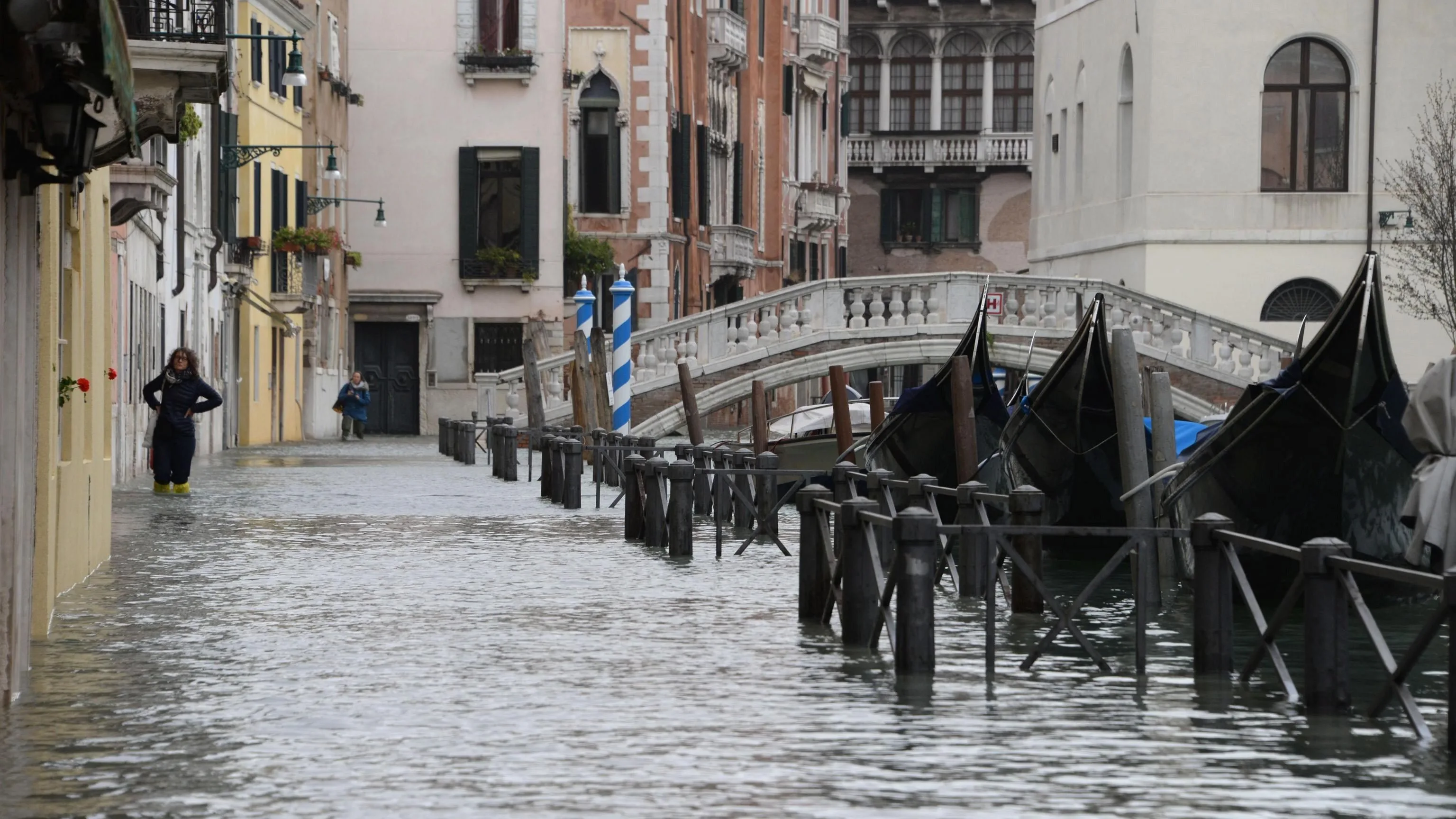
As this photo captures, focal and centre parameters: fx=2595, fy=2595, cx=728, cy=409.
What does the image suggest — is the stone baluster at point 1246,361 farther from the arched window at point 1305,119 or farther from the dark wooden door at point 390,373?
the dark wooden door at point 390,373

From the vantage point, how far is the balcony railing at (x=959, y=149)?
2785 inches

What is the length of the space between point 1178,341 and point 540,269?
625 inches

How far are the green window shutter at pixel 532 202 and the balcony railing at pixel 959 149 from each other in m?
25.7

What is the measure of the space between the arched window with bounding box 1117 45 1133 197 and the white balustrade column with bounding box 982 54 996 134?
101ft

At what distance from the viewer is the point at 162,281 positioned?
30969 mm

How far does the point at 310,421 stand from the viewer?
4600cm

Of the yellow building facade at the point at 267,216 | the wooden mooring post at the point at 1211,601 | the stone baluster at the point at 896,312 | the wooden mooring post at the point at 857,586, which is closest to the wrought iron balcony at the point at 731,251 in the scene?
the yellow building facade at the point at 267,216

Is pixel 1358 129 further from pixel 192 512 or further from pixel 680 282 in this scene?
pixel 192 512

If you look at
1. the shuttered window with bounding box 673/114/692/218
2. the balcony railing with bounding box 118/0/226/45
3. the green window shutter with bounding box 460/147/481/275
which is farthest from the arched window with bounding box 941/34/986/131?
the balcony railing with bounding box 118/0/226/45

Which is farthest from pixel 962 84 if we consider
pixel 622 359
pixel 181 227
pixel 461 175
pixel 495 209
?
pixel 181 227

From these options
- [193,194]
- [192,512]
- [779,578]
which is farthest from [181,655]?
[193,194]

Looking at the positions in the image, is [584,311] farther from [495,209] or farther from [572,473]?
[495,209]

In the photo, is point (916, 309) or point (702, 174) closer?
point (916, 309)

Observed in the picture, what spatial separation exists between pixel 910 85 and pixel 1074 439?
53468mm
